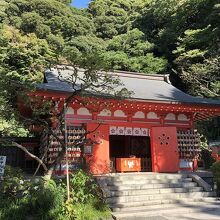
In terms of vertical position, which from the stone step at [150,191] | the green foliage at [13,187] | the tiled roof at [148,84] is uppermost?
the tiled roof at [148,84]

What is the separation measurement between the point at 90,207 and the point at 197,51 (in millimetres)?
21254

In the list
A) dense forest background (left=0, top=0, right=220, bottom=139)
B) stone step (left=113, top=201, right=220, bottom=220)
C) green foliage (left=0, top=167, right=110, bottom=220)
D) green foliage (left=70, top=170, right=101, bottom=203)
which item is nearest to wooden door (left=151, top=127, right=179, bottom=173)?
stone step (left=113, top=201, right=220, bottom=220)

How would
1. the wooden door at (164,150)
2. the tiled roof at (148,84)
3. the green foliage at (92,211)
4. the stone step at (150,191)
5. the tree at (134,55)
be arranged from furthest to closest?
the tree at (134,55) → the tiled roof at (148,84) → the wooden door at (164,150) → the stone step at (150,191) → the green foliage at (92,211)

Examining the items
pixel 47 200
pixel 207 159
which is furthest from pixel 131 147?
pixel 47 200

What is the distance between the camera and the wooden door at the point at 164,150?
42.9ft

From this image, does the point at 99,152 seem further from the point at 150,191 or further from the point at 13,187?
the point at 13,187

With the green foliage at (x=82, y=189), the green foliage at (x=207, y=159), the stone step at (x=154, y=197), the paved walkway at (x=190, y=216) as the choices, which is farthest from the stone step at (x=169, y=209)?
the green foliage at (x=207, y=159)

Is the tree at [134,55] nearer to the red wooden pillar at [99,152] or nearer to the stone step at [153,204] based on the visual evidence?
the red wooden pillar at [99,152]

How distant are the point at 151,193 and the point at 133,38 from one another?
26.3 metres

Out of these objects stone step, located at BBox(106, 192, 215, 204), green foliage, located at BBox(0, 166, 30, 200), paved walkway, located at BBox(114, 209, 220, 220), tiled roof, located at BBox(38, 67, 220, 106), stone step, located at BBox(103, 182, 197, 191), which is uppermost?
tiled roof, located at BBox(38, 67, 220, 106)

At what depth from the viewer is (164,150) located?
13148mm

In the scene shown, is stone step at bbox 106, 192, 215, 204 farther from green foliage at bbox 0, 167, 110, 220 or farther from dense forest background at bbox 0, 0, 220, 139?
dense forest background at bbox 0, 0, 220, 139

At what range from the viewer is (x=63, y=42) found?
1459 inches

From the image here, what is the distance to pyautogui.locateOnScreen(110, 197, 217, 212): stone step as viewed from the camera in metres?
8.89
